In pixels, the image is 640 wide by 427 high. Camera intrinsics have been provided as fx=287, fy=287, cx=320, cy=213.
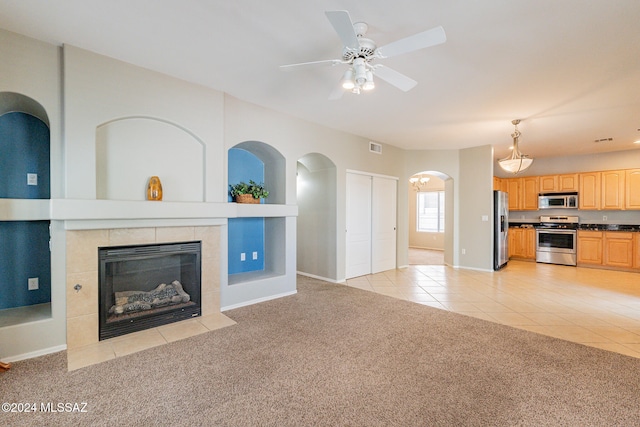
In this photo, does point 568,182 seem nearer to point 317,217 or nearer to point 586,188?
point 586,188

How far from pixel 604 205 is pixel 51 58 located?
1012 cm

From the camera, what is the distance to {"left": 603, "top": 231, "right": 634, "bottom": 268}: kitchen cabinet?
6391mm

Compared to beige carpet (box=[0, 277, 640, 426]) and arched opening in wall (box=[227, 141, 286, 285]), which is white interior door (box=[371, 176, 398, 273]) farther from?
beige carpet (box=[0, 277, 640, 426])

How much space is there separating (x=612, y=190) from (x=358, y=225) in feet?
20.1

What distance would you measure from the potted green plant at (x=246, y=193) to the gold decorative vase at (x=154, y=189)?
1121 millimetres

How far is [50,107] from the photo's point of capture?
8.70 feet

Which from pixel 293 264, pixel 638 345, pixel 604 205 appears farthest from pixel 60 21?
pixel 604 205

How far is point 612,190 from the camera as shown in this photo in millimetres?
6645

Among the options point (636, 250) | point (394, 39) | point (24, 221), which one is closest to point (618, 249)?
point (636, 250)

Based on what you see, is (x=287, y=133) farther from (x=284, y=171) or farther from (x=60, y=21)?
(x=60, y=21)

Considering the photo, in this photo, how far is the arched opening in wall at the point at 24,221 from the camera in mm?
2775

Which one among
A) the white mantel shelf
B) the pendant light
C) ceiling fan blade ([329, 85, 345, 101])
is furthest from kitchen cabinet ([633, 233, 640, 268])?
the white mantel shelf

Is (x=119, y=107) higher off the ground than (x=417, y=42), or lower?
lower

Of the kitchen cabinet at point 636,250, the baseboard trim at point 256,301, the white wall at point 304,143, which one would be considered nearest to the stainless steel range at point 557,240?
the kitchen cabinet at point 636,250
